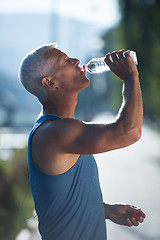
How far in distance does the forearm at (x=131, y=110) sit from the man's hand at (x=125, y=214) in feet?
2.26

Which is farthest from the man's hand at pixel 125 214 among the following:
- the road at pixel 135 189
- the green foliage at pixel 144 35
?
the green foliage at pixel 144 35

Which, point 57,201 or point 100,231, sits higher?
point 57,201

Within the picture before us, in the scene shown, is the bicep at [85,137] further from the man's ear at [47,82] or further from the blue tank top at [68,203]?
the man's ear at [47,82]

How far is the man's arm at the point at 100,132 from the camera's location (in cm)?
188

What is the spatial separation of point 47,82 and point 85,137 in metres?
0.44

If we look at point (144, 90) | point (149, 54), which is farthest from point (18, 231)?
point (144, 90)

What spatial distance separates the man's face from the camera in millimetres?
2170

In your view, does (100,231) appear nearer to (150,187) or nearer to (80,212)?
(80,212)

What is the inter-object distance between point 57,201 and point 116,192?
20.8 ft

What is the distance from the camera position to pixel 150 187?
890cm

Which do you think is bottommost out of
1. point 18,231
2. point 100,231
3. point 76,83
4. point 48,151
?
point 18,231

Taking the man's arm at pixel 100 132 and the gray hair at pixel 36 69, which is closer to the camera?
the man's arm at pixel 100 132

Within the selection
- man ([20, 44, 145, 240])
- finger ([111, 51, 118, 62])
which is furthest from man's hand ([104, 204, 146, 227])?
finger ([111, 51, 118, 62])

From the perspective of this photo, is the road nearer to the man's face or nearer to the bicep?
the man's face
